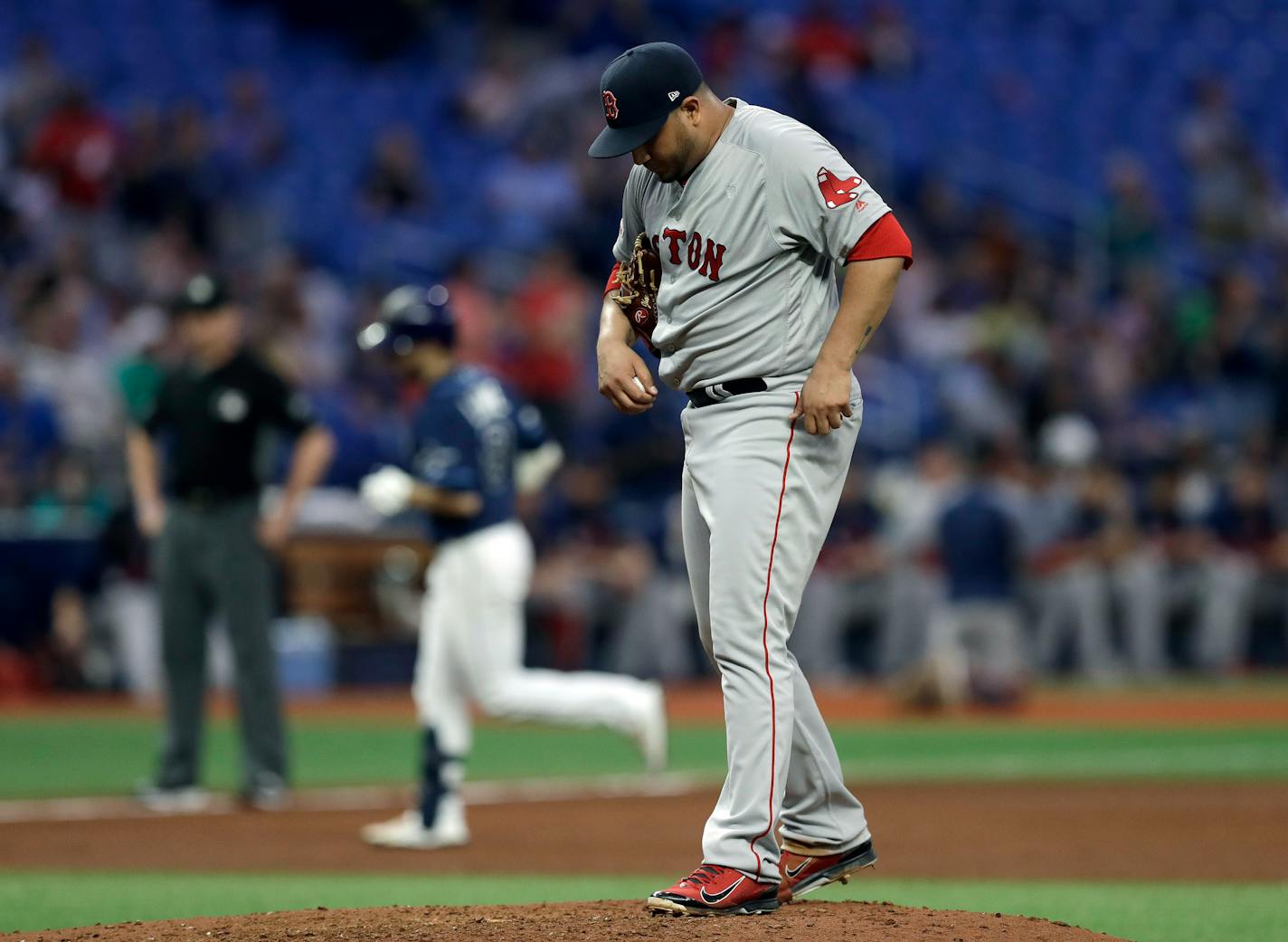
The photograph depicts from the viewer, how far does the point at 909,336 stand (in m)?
19.6

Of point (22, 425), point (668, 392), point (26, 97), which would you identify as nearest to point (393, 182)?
point (26, 97)

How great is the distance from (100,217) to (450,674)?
36.5ft

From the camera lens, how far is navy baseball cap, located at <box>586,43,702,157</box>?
15.4ft

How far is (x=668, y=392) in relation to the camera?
17375 millimetres

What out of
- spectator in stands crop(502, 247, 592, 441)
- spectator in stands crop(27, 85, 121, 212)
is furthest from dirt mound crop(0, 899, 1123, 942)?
spectator in stands crop(27, 85, 121, 212)

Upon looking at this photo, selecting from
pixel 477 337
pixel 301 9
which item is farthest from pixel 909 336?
pixel 301 9

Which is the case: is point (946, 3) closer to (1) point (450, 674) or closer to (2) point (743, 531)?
(1) point (450, 674)

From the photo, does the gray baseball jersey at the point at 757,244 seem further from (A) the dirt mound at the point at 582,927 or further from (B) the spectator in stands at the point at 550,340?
(B) the spectator in stands at the point at 550,340

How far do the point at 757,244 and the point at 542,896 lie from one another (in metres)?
2.46

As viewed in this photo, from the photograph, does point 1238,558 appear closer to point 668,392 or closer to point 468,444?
point 668,392

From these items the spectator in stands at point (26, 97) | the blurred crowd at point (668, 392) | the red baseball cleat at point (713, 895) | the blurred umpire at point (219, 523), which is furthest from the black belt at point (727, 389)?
the spectator in stands at point (26, 97)

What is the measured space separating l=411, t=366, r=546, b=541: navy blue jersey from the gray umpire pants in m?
1.93

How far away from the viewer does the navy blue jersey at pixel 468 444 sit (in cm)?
768

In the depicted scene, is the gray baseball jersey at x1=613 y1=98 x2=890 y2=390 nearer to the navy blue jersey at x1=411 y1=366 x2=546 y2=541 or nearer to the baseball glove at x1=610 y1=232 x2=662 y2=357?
the baseball glove at x1=610 y1=232 x2=662 y2=357
